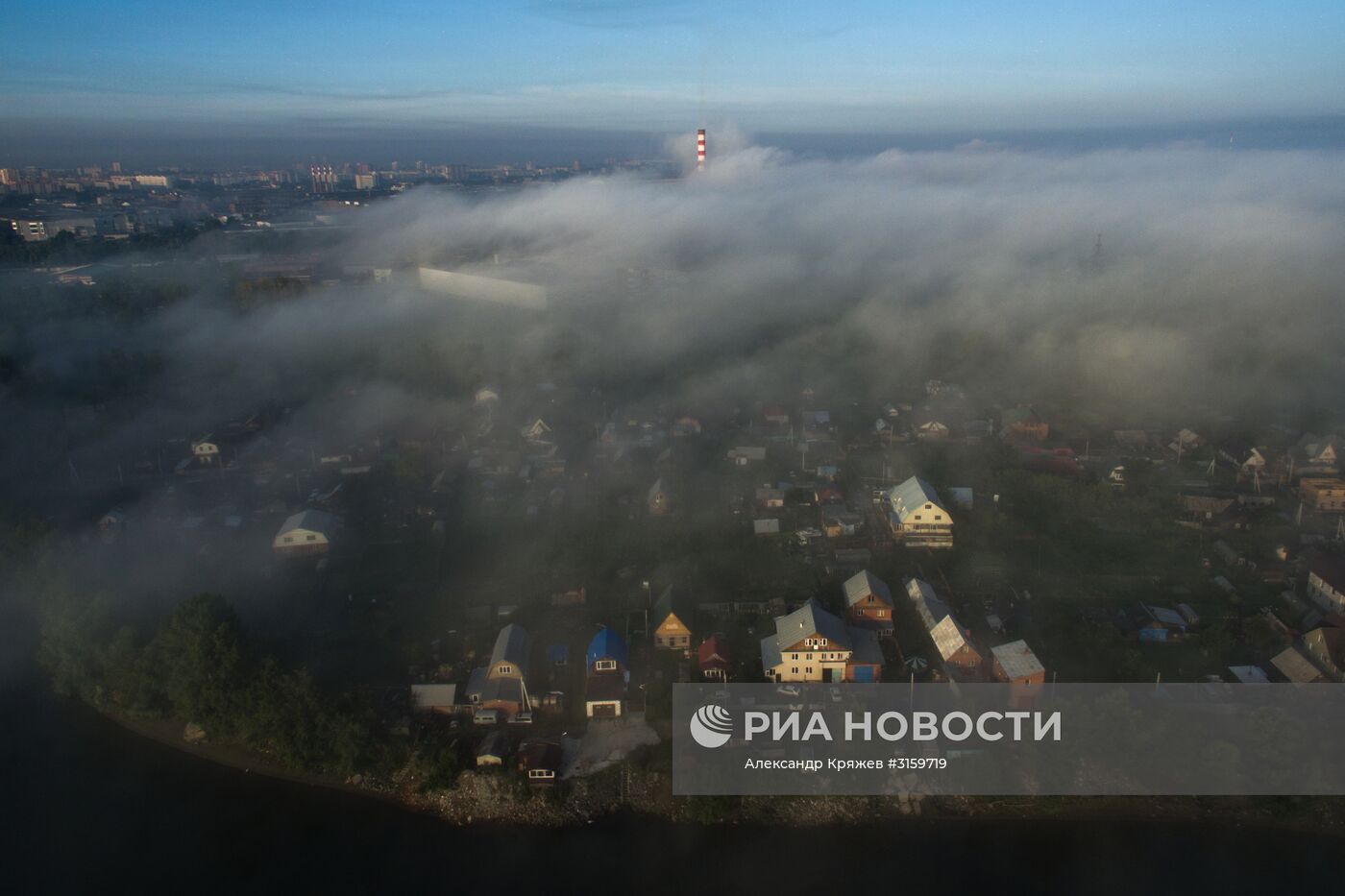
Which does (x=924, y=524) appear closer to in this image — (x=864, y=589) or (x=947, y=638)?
(x=864, y=589)

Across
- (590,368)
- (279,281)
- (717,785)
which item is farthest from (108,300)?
(717,785)

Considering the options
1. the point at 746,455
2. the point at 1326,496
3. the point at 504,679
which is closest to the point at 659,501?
the point at 746,455

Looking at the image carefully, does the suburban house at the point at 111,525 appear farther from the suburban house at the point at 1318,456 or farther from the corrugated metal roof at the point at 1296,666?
the suburban house at the point at 1318,456

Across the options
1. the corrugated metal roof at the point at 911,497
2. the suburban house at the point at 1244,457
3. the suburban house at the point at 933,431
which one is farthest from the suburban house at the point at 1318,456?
the corrugated metal roof at the point at 911,497

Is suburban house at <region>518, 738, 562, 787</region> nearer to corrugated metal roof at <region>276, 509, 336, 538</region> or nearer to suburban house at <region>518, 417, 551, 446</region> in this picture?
corrugated metal roof at <region>276, 509, 336, 538</region>

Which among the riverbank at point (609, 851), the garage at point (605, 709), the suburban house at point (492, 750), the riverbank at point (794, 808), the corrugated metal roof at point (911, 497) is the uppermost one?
the corrugated metal roof at point (911, 497)

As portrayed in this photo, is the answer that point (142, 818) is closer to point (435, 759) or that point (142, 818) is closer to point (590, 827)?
point (435, 759)

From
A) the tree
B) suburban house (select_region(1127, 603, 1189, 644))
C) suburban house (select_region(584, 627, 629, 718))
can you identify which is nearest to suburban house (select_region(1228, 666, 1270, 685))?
suburban house (select_region(1127, 603, 1189, 644))
